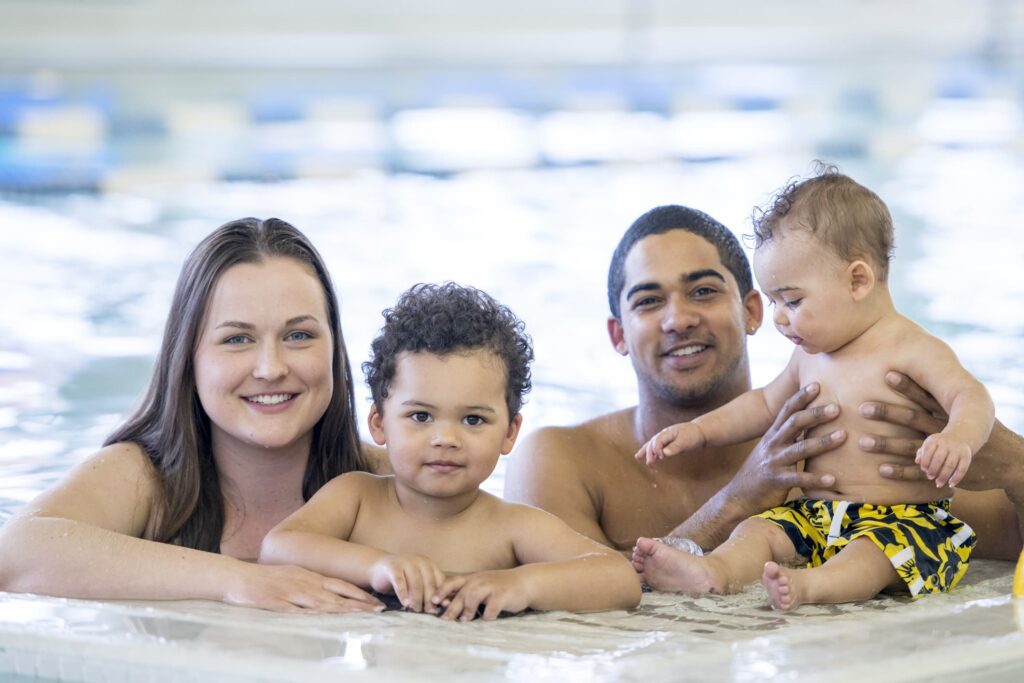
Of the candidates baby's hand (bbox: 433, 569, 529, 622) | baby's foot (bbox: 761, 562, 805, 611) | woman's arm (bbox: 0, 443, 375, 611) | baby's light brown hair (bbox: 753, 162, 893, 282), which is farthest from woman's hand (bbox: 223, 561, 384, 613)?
baby's light brown hair (bbox: 753, 162, 893, 282)

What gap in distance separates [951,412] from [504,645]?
3.53 feet

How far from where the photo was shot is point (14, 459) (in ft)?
16.5

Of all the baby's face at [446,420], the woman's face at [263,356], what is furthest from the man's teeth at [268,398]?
the baby's face at [446,420]

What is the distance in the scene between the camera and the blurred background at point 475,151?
7.36 metres

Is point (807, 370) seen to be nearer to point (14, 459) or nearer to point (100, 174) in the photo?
point (14, 459)

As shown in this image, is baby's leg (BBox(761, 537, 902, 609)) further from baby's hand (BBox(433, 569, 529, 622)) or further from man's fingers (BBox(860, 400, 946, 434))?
baby's hand (BBox(433, 569, 529, 622))

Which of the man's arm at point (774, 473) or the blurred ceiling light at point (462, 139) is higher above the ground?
the blurred ceiling light at point (462, 139)

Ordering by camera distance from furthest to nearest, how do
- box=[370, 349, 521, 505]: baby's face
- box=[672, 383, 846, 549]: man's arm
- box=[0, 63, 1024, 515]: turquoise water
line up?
box=[0, 63, 1024, 515]: turquoise water, box=[672, 383, 846, 549]: man's arm, box=[370, 349, 521, 505]: baby's face

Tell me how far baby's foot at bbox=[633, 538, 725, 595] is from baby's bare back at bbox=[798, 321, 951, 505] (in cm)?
38

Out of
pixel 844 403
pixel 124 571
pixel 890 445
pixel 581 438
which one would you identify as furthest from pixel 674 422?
pixel 124 571

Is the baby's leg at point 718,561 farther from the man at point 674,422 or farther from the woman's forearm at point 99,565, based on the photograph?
the woman's forearm at point 99,565

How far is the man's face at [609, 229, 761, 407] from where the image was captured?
3.56 meters

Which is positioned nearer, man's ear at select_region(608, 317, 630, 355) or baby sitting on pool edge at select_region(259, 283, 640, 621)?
baby sitting on pool edge at select_region(259, 283, 640, 621)

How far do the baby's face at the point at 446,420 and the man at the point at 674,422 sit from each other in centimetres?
73
